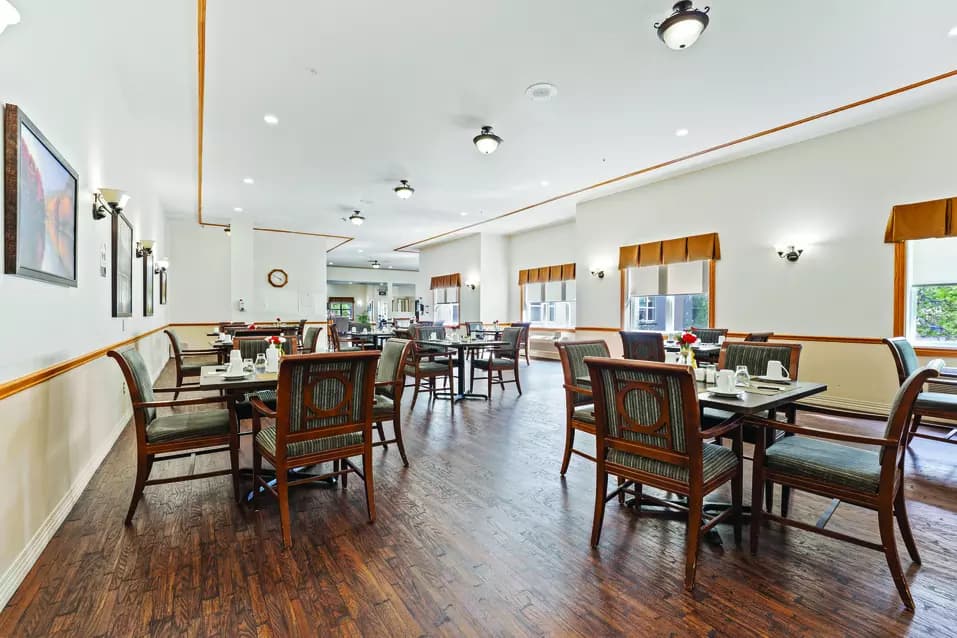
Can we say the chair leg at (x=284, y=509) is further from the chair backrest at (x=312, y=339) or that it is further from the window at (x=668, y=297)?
the window at (x=668, y=297)

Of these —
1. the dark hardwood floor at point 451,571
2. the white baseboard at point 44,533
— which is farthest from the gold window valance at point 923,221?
the white baseboard at point 44,533

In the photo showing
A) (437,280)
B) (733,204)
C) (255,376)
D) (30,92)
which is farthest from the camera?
(437,280)

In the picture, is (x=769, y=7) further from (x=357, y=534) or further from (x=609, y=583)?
(x=357, y=534)

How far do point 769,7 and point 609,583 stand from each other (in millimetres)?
3532

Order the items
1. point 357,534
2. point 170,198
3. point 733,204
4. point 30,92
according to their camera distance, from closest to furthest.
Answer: point 30,92, point 357,534, point 733,204, point 170,198

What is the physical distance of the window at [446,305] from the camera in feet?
40.4

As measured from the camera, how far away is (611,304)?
7637 mm

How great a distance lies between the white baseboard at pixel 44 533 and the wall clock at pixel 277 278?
7.35 metres

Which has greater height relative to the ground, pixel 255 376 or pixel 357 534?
pixel 255 376

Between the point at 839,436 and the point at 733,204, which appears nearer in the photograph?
the point at 839,436

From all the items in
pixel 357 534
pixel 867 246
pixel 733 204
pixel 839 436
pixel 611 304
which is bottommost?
pixel 357 534

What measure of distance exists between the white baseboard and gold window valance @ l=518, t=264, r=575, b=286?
26.6 feet

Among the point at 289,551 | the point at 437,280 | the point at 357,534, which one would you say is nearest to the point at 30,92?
the point at 289,551

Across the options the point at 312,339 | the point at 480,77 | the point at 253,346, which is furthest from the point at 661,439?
the point at 312,339
